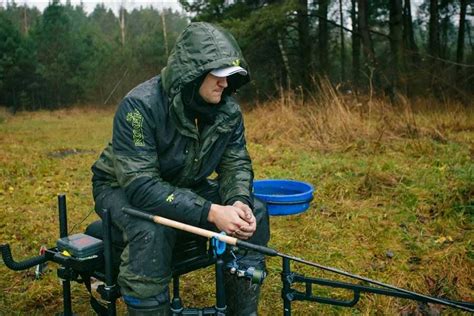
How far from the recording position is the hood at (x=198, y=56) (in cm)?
191

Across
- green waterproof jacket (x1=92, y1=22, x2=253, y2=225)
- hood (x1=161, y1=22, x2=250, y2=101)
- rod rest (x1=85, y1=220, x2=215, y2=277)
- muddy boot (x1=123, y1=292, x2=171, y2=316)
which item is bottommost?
muddy boot (x1=123, y1=292, x2=171, y2=316)

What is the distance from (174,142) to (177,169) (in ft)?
0.41

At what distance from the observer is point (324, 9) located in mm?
14445

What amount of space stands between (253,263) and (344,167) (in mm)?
3023

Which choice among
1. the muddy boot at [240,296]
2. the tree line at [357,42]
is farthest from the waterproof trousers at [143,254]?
the tree line at [357,42]

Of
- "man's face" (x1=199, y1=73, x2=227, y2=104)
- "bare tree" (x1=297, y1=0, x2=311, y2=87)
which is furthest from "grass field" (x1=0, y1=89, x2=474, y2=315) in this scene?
"bare tree" (x1=297, y1=0, x2=311, y2=87)

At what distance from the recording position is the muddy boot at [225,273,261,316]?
2.05 m

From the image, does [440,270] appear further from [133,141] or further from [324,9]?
[324,9]

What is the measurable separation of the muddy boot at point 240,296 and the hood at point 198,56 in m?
0.86

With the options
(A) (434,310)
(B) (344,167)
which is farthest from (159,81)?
(B) (344,167)

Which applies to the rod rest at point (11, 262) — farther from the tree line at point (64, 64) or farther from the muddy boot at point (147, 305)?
the tree line at point (64, 64)

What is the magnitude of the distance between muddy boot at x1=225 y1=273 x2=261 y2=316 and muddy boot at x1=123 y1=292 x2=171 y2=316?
411 mm

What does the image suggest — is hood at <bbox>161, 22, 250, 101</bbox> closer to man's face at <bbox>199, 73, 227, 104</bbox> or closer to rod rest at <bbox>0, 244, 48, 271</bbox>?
man's face at <bbox>199, 73, 227, 104</bbox>

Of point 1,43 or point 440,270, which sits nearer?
point 440,270
